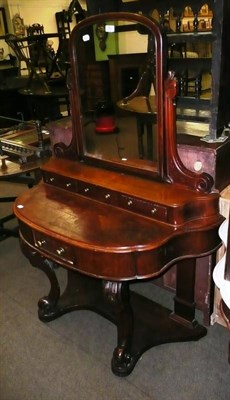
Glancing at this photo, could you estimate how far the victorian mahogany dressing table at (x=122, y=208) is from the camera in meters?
1.24

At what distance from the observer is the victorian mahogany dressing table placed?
1.24m

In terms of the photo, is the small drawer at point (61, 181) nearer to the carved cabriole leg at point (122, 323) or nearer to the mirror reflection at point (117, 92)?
the mirror reflection at point (117, 92)

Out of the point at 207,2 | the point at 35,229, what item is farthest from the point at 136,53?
the point at 35,229

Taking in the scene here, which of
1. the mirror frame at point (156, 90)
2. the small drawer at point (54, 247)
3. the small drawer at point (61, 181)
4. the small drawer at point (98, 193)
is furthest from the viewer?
the small drawer at point (61, 181)

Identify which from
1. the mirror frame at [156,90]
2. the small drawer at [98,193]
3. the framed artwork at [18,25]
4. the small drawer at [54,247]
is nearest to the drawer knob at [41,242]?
the small drawer at [54,247]

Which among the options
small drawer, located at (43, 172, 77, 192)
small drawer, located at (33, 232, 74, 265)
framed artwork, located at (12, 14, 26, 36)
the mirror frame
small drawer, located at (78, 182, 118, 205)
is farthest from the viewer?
framed artwork, located at (12, 14, 26, 36)

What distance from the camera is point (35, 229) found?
4.50 feet

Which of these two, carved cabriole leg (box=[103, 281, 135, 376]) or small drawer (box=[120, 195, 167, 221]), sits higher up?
small drawer (box=[120, 195, 167, 221])

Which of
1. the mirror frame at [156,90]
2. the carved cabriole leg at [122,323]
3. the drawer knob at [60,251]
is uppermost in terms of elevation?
the mirror frame at [156,90]

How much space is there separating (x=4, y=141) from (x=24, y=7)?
13.9 ft

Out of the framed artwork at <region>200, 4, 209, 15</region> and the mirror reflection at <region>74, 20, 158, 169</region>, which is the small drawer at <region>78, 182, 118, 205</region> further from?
the framed artwork at <region>200, 4, 209, 15</region>

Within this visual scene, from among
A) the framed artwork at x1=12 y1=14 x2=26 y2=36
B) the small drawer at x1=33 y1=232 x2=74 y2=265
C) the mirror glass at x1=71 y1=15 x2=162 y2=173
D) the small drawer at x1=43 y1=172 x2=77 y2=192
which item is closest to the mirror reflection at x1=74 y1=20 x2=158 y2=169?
the mirror glass at x1=71 y1=15 x2=162 y2=173

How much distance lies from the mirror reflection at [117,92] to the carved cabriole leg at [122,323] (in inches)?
19.7

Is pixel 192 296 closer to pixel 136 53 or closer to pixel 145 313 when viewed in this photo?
pixel 145 313
